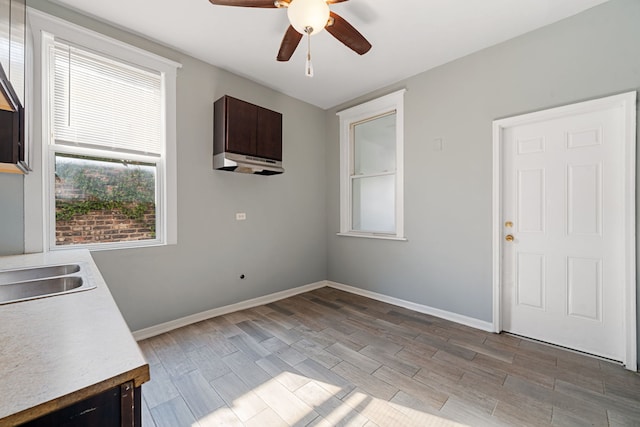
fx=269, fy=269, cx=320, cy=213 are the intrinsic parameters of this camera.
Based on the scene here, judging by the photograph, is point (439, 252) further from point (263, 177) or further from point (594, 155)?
point (263, 177)

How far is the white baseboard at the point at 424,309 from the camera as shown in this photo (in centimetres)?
286

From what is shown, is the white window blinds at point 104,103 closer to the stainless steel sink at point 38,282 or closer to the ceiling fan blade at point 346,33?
the stainless steel sink at point 38,282

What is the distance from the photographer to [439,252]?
3.16m

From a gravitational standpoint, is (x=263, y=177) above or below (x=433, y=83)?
below

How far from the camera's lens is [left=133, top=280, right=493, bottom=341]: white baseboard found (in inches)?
108

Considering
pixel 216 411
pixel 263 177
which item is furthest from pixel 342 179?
pixel 216 411

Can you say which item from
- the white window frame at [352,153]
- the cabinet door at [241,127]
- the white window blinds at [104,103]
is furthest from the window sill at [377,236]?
the white window blinds at [104,103]

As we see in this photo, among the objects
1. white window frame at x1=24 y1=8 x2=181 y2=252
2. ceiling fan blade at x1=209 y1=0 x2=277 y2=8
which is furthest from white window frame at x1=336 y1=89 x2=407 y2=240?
white window frame at x1=24 y1=8 x2=181 y2=252

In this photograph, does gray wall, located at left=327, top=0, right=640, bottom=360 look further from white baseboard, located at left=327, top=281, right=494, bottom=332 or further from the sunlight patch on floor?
the sunlight patch on floor

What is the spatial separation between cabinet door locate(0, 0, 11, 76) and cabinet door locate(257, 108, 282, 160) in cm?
201

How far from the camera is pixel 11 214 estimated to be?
2.01m

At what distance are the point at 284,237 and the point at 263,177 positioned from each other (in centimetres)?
92

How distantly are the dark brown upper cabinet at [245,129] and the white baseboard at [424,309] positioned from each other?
2231 mm

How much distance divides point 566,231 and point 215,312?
3668 millimetres
